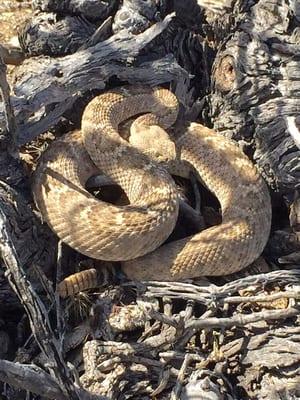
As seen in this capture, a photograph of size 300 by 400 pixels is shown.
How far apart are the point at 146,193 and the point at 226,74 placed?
103 cm

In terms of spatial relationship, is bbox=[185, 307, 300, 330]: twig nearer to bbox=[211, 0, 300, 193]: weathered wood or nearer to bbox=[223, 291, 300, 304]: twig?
bbox=[223, 291, 300, 304]: twig

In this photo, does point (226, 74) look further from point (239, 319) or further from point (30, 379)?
point (30, 379)

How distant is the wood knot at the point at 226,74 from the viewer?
4.91 m

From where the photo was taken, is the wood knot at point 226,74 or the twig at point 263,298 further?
the wood knot at point 226,74

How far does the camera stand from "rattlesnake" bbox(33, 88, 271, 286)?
438cm

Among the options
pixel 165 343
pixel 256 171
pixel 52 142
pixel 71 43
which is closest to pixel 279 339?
pixel 165 343

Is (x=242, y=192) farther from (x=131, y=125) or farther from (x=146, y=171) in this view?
(x=131, y=125)

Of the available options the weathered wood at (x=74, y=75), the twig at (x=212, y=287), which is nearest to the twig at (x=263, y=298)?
the twig at (x=212, y=287)

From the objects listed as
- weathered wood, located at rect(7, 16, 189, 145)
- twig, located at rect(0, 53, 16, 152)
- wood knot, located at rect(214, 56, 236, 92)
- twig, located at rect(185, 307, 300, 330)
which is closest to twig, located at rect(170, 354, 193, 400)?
twig, located at rect(185, 307, 300, 330)

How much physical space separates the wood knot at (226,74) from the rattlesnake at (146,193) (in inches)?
16.1

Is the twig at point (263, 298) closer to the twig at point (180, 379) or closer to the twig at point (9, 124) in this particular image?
the twig at point (180, 379)

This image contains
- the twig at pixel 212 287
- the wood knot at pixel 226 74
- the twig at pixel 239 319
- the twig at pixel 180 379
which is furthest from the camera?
the wood knot at pixel 226 74

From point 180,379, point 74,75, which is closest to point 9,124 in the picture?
point 74,75

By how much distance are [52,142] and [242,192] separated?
4.55 feet
